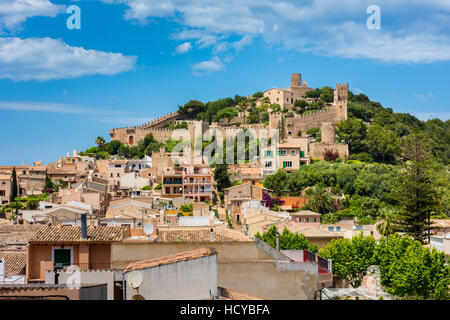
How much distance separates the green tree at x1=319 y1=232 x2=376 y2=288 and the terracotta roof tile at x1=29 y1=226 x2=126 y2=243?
14.2m

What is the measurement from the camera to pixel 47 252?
1318 centimetres

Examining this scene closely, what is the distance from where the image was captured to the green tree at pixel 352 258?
2664cm

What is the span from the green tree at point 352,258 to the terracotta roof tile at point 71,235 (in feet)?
46.6

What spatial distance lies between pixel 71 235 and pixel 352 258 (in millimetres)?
16191

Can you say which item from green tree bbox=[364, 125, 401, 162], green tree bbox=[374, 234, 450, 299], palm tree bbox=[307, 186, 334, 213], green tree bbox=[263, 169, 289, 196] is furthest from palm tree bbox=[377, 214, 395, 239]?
green tree bbox=[364, 125, 401, 162]

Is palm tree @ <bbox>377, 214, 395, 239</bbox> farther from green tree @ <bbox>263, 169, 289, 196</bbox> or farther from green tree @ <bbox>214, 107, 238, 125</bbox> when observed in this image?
green tree @ <bbox>214, 107, 238, 125</bbox>

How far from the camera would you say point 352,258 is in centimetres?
2722

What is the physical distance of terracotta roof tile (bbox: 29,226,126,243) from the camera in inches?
517

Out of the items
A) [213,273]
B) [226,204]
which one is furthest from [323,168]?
[213,273]

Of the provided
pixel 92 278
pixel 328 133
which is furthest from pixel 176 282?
pixel 328 133

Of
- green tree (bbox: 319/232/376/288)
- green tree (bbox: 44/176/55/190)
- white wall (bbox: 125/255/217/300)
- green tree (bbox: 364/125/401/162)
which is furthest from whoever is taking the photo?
green tree (bbox: 364/125/401/162)

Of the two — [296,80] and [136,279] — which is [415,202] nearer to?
[136,279]

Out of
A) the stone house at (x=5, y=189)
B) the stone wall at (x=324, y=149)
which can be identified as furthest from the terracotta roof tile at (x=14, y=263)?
the stone wall at (x=324, y=149)

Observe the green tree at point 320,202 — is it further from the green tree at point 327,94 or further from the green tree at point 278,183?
the green tree at point 327,94
